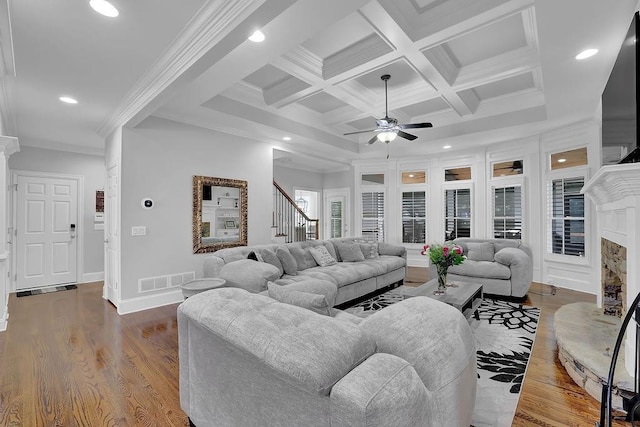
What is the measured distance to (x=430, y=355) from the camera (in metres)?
1.15

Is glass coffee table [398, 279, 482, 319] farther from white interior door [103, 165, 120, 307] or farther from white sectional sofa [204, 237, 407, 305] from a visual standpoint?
white interior door [103, 165, 120, 307]

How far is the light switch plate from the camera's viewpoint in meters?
4.00

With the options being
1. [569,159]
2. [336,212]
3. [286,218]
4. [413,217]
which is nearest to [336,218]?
[336,212]

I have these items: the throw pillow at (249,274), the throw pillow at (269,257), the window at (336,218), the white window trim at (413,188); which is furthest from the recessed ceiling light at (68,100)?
the window at (336,218)

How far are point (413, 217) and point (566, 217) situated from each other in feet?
9.65

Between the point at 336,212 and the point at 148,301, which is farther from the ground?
the point at 336,212

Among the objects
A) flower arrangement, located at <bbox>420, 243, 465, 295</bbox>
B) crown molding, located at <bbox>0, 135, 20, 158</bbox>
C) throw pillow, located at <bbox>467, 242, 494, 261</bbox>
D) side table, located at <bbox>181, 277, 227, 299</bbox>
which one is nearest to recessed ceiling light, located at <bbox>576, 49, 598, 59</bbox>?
flower arrangement, located at <bbox>420, 243, 465, 295</bbox>

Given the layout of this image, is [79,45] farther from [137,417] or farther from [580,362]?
[580,362]

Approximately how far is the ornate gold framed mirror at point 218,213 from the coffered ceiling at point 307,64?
0.88 meters

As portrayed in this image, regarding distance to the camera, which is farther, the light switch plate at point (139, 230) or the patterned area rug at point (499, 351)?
the light switch plate at point (139, 230)

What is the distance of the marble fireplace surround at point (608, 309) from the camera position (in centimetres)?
203

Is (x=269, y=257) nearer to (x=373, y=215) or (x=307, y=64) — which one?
(x=307, y=64)

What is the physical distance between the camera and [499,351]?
2793mm

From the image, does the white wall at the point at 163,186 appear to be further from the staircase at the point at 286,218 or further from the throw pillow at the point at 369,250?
the throw pillow at the point at 369,250
